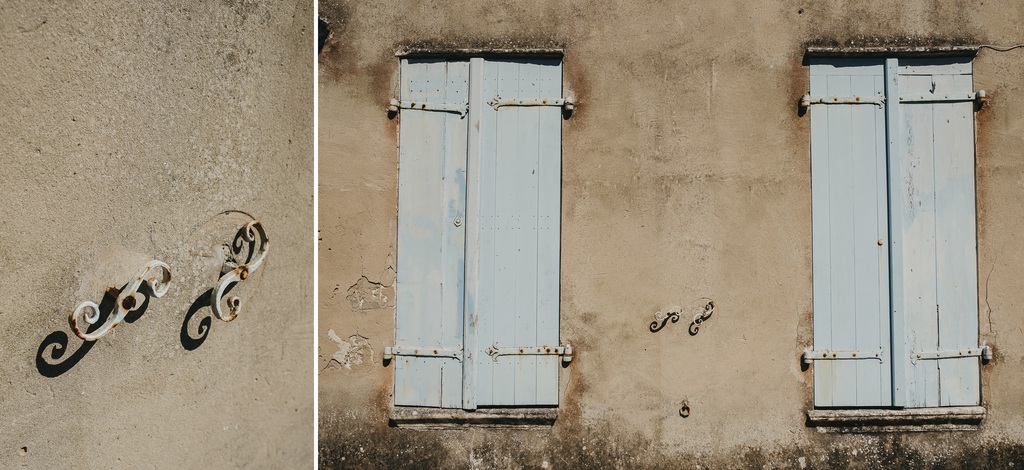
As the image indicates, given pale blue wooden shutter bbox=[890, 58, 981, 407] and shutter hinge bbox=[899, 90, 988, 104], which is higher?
shutter hinge bbox=[899, 90, 988, 104]

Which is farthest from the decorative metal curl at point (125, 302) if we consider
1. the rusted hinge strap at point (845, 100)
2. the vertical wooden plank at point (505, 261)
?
the rusted hinge strap at point (845, 100)

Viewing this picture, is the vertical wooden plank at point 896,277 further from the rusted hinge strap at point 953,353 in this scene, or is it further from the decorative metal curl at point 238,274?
the decorative metal curl at point 238,274

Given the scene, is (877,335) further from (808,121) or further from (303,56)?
(303,56)

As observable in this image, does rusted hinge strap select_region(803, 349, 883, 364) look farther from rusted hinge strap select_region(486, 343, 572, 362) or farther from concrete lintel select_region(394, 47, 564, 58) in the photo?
concrete lintel select_region(394, 47, 564, 58)

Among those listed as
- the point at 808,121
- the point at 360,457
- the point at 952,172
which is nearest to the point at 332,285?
the point at 360,457

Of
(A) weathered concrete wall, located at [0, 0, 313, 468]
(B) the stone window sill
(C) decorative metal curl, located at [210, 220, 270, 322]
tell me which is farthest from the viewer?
(B) the stone window sill

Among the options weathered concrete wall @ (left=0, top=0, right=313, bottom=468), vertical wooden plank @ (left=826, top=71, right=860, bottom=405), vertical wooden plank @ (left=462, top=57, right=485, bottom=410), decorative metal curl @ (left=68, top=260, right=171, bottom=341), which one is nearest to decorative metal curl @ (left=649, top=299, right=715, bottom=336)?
vertical wooden plank @ (left=826, top=71, right=860, bottom=405)

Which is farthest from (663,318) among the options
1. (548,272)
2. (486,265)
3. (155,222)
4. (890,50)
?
(155,222)
